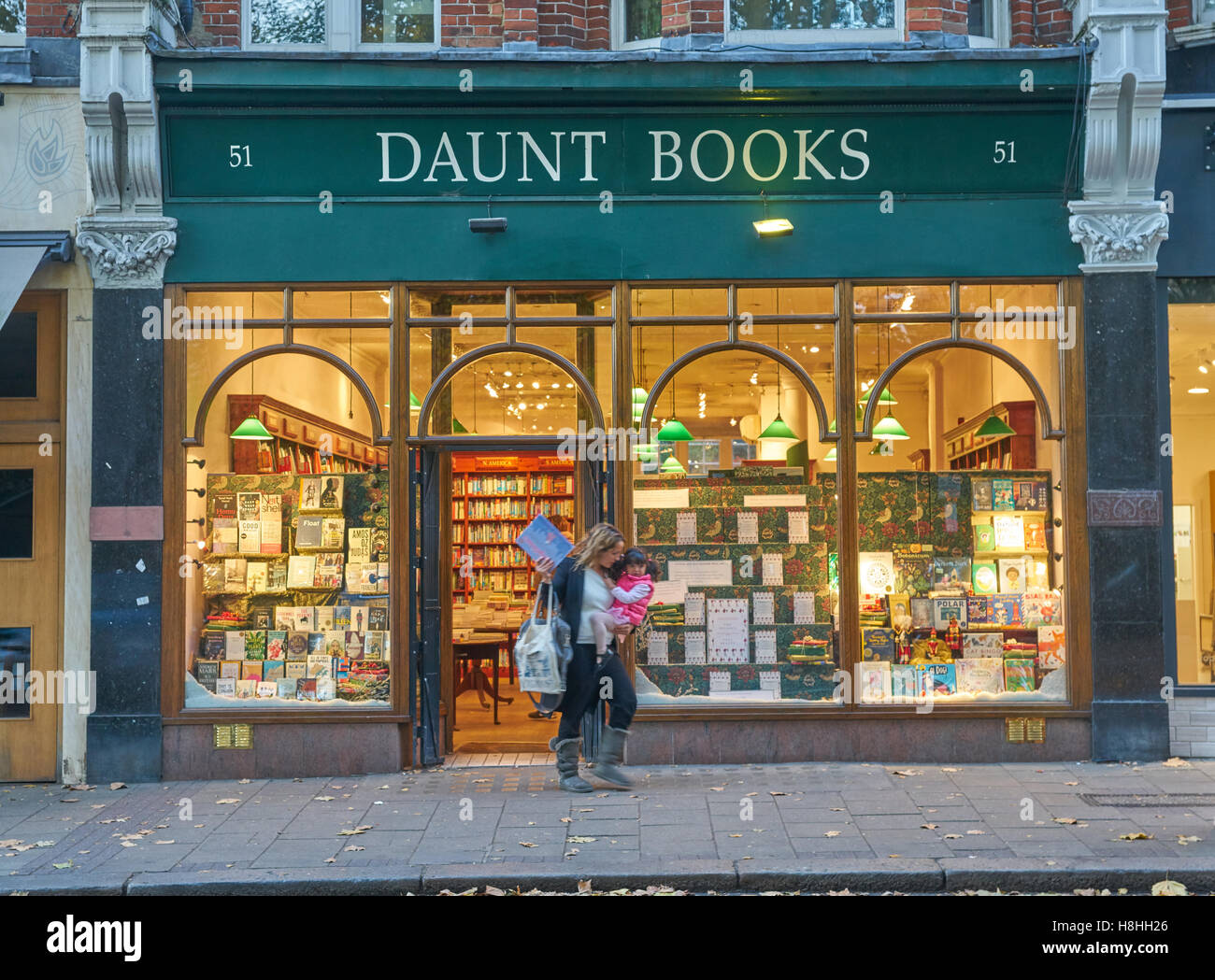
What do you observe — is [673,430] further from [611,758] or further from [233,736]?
[233,736]

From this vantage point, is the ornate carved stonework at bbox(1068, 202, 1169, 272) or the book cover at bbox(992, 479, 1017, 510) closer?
the ornate carved stonework at bbox(1068, 202, 1169, 272)

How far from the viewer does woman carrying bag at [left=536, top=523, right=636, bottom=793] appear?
8.91 meters

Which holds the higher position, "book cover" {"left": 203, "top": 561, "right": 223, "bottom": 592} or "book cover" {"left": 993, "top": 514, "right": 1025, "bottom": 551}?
"book cover" {"left": 993, "top": 514, "right": 1025, "bottom": 551}

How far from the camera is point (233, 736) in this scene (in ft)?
32.4

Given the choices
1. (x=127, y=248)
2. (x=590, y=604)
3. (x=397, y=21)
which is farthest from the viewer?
(x=397, y=21)

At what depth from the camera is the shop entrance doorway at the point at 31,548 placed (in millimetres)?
9867

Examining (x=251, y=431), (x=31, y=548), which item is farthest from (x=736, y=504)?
(x=31, y=548)

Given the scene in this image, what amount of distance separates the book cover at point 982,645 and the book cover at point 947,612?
0.12m

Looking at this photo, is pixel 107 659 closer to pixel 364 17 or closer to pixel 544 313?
pixel 544 313

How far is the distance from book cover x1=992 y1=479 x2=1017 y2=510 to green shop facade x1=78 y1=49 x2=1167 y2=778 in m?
0.05

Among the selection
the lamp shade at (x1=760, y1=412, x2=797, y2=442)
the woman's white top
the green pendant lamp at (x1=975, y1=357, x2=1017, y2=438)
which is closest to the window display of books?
the woman's white top

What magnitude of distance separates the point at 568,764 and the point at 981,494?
422 cm

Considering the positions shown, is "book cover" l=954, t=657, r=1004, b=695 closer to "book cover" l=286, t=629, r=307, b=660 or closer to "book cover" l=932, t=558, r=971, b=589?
"book cover" l=932, t=558, r=971, b=589

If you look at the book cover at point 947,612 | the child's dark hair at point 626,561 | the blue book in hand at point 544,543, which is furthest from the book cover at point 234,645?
the book cover at point 947,612
